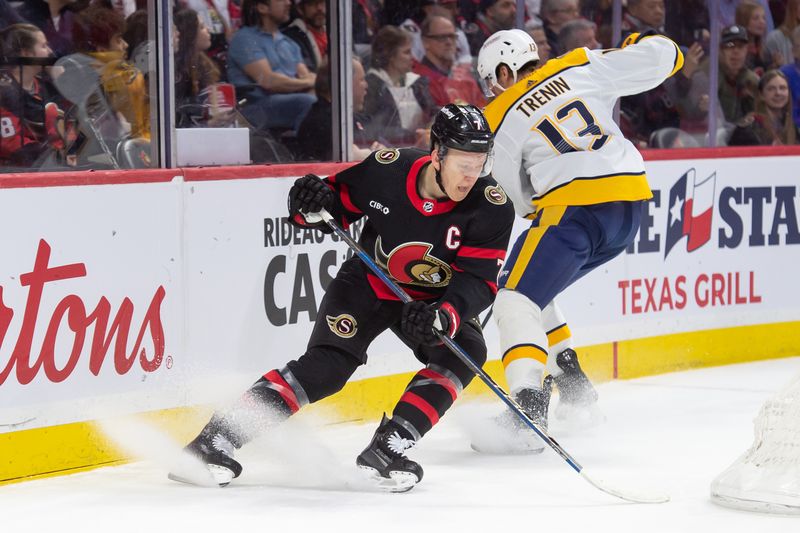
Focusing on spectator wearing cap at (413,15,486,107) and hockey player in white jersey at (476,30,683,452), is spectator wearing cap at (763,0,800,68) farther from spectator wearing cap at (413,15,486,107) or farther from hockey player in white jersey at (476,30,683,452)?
hockey player in white jersey at (476,30,683,452)

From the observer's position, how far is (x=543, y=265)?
4.27 meters

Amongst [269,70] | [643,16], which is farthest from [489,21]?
[269,70]

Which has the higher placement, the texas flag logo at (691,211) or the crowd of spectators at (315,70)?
the crowd of spectators at (315,70)

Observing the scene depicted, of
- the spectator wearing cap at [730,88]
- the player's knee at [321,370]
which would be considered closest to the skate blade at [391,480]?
the player's knee at [321,370]

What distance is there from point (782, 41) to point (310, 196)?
12.4 feet

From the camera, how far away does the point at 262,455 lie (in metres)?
4.12

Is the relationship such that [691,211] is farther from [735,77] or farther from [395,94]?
[395,94]

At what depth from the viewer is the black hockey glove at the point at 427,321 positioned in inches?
140

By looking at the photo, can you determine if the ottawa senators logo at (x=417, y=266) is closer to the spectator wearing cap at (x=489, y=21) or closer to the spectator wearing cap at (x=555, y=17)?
the spectator wearing cap at (x=489, y=21)

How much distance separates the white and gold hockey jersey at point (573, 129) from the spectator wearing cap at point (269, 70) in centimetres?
84

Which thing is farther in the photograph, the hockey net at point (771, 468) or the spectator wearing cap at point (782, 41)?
the spectator wearing cap at point (782, 41)

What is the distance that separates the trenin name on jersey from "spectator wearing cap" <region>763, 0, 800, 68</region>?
269cm

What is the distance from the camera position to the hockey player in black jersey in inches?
144

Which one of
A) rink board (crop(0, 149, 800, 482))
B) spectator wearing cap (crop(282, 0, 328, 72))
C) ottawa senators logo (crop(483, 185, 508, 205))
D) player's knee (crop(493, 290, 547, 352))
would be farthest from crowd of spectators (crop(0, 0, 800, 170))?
Answer: ottawa senators logo (crop(483, 185, 508, 205))
